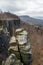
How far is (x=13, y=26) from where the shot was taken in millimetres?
39719

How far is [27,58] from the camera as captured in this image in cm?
2339

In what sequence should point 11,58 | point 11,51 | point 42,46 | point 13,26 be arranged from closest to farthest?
point 11,58, point 11,51, point 13,26, point 42,46

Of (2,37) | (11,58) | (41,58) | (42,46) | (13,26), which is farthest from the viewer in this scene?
(42,46)

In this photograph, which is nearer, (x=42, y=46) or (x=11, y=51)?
(x=11, y=51)

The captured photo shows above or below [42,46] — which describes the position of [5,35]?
above

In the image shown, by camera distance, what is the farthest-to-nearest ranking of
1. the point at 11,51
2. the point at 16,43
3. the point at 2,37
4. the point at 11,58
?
the point at 2,37 → the point at 16,43 → the point at 11,51 → the point at 11,58

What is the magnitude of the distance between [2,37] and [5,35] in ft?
3.85

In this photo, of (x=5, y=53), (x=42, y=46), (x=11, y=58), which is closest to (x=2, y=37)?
(x=5, y=53)

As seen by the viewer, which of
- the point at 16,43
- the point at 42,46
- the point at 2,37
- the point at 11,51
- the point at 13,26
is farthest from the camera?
the point at 42,46

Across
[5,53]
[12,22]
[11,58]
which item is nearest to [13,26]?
[12,22]

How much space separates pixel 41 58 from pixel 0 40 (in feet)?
44.7

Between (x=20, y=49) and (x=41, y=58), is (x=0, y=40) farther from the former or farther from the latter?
(x=41, y=58)

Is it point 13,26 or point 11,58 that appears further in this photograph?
point 13,26

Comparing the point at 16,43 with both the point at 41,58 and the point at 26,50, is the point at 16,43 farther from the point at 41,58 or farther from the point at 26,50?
the point at 41,58
